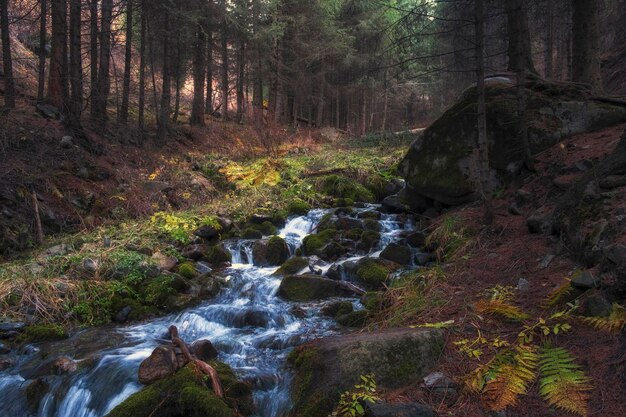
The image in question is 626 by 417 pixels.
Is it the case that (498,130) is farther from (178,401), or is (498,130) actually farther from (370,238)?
(178,401)

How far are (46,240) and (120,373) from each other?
556cm

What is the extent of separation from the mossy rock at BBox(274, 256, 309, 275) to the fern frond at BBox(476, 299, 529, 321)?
14.6ft

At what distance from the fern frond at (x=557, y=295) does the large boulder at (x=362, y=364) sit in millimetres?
1089

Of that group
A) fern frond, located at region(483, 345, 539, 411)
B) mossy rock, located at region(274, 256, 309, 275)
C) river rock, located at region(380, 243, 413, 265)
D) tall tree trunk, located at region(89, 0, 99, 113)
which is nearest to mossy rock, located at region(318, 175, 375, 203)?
mossy rock, located at region(274, 256, 309, 275)

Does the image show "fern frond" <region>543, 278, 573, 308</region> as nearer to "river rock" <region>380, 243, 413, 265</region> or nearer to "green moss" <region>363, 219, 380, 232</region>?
"river rock" <region>380, 243, 413, 265</region>

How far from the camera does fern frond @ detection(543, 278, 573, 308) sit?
4.39 metres

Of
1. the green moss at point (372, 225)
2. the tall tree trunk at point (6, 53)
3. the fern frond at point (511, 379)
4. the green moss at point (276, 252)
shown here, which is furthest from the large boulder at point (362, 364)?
the tall tree trunk at point (6, 53)

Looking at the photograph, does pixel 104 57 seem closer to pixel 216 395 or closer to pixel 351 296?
pixel 351 296

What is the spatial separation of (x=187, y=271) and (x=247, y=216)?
3713 millimetres

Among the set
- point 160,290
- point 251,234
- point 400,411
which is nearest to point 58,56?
point 251,234

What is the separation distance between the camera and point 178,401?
14.0ft

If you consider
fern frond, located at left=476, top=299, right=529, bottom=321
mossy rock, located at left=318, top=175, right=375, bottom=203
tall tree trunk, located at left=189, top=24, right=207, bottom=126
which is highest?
tall tree trunk, located at left=189, top=24, right=207, bottom=126

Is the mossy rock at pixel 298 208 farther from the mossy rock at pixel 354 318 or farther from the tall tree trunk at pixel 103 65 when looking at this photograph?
the tall tree trunk at pixel 103 65

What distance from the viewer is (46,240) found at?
9.61 meters
